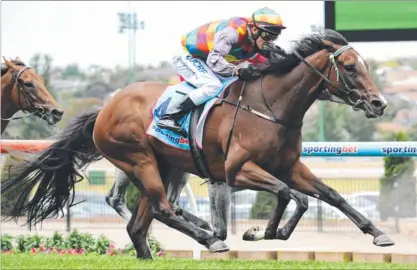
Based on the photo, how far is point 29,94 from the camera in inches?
370

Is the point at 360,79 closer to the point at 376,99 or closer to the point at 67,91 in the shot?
the point at 376,99

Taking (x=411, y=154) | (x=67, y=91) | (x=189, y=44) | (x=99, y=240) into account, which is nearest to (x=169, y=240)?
(x=99, y=240)

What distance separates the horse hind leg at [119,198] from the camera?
958 centimetres

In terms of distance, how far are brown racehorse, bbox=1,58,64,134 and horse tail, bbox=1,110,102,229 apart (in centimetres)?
69

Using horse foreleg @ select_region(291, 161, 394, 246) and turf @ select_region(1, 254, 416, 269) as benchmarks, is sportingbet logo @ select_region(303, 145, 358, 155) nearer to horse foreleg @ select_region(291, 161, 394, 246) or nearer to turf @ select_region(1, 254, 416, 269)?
horse foreleg @ select_region(291, 161, 394, 246)

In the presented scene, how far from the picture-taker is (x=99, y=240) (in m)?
9.76

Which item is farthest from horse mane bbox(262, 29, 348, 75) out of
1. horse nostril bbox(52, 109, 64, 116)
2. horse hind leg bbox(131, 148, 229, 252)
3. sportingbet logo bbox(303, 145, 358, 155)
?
horse nostril bbox(52, 109, 64, 116)

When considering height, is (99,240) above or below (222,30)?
below

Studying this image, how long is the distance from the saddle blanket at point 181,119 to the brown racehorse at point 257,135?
0.05m

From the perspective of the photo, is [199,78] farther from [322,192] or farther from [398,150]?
[398,150]

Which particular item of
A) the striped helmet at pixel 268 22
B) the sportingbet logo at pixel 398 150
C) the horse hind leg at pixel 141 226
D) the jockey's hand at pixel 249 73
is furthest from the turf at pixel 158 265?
the sportingbet logo at pixel 398 150

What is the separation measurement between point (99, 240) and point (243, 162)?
2.89 meters

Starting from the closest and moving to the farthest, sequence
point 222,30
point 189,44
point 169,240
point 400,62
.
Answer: point 222,30 < point 189,44 < point 169,240 < point 400,62

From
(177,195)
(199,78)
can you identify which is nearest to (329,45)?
(199,78)
